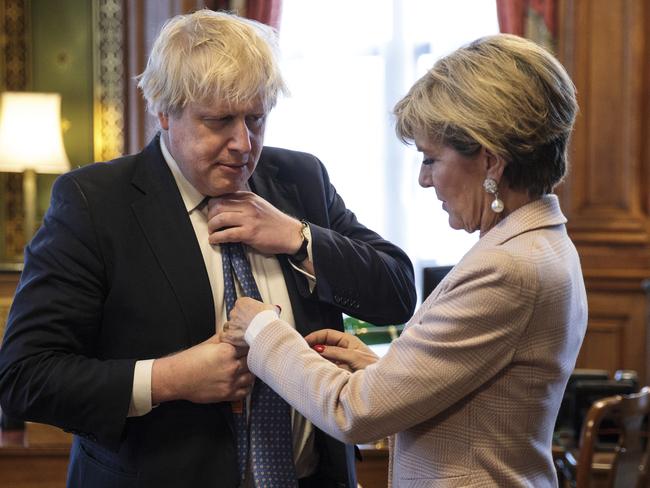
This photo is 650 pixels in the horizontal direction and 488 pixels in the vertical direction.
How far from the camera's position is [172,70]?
71.1 inches

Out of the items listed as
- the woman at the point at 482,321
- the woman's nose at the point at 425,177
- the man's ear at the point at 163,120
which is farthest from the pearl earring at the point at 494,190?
the man's ear at the point at 163,120

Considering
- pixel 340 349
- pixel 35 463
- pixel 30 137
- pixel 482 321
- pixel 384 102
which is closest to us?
pixel 482 321

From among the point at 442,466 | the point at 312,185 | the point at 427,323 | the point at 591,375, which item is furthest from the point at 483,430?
the point at 591,375

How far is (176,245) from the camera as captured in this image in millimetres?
1848

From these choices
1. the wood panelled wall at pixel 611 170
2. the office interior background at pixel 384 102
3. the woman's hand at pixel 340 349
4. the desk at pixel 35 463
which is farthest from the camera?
the wood panelled wall at pixel 611 170

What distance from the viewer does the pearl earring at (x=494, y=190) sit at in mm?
1690

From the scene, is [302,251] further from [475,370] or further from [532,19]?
[532,19]

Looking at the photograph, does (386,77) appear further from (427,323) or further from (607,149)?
(427,323)

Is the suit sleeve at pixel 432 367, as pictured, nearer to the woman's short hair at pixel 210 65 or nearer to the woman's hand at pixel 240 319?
the woman's hand at pixel 240 319

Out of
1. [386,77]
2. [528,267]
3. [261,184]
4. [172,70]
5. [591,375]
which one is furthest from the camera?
[386,77]

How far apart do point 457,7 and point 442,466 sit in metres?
4.39

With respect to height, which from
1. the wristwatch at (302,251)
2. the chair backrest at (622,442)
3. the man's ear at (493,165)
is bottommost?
the chair backrest at (622,442)

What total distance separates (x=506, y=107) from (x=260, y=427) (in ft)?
2.53

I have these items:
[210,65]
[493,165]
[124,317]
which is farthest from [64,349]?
[493,165]
